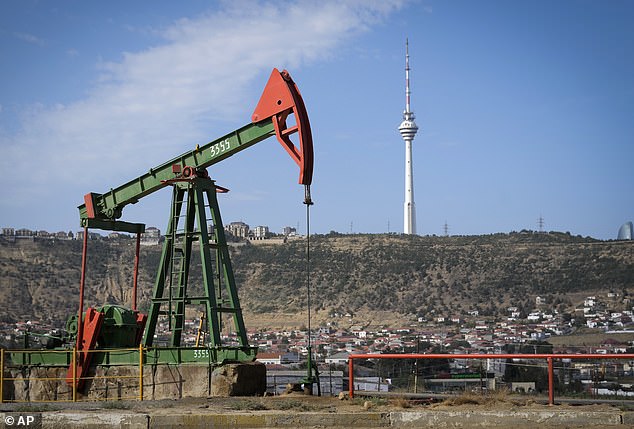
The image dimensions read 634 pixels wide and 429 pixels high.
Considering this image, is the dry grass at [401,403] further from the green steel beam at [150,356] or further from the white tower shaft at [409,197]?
the white tower shaft at [409,197]

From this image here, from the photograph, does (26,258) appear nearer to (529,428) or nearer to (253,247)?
(253,247)

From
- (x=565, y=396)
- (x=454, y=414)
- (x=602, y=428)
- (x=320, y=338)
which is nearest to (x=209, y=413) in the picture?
(x=454, y=414)

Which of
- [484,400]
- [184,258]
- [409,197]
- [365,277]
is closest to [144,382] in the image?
[184,258]

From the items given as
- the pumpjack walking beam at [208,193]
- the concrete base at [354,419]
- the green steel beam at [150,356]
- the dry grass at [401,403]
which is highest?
the pumpjack walking beam at [208,193]

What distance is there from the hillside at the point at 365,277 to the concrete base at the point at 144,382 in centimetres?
5376

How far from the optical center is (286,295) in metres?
82.0

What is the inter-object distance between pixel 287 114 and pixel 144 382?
20.5 feet

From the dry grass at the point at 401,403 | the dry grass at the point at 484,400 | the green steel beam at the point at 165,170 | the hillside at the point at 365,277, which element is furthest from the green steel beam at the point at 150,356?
the hillside at the point at 365,277

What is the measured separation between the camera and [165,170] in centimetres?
2219

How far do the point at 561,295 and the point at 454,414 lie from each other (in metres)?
69.4

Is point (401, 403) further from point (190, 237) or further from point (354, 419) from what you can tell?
point (190, 237)

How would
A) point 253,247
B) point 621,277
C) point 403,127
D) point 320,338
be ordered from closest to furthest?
point 320,338
point 621,277
point 253,247
point 403,127

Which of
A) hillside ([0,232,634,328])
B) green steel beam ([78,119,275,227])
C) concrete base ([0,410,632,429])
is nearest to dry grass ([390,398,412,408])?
concrete base ([0,410,632,429])

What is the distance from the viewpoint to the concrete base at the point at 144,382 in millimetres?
19438
